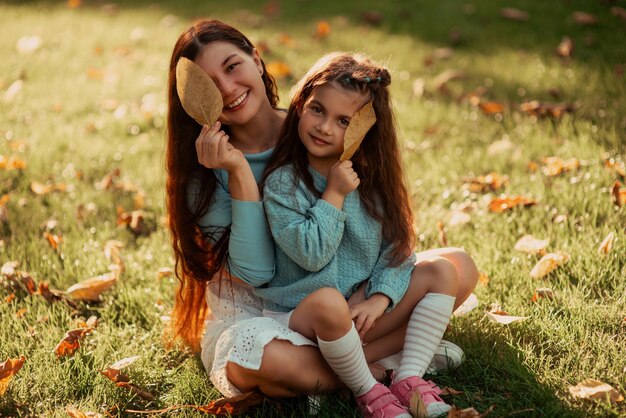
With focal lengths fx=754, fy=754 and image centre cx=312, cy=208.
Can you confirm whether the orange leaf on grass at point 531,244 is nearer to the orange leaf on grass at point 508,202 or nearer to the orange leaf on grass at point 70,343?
the orange leaf on grass at point 508,202

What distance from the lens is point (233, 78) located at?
2.26 metres

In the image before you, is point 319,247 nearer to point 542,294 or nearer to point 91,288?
point 542,294

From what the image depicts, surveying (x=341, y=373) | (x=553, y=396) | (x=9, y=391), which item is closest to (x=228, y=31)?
(x=341, y=373)

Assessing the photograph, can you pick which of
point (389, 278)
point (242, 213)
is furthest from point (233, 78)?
point (389, 278)

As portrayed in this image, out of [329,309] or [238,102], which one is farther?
[238,102]

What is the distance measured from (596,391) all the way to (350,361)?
2.13ft

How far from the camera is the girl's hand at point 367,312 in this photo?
2166 mm

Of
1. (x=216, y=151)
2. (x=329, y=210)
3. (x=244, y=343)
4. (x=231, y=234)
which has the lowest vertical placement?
(x=244, y=343)

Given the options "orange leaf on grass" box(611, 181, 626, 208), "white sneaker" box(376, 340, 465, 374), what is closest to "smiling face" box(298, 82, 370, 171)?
"white sneaker" box(376, 340, 465, 374)

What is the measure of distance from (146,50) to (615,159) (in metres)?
3.62

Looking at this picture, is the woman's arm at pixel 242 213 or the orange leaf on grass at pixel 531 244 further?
the orange leaf on grass at pixel 531 244

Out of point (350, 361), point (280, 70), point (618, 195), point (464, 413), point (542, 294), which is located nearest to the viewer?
point (464, 413)

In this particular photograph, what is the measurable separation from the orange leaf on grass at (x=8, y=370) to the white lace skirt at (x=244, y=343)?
0.58 meters

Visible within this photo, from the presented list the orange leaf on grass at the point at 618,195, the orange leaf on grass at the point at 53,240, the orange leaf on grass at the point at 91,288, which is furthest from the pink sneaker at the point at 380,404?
the orange leaf on grass at the point at 53,240
